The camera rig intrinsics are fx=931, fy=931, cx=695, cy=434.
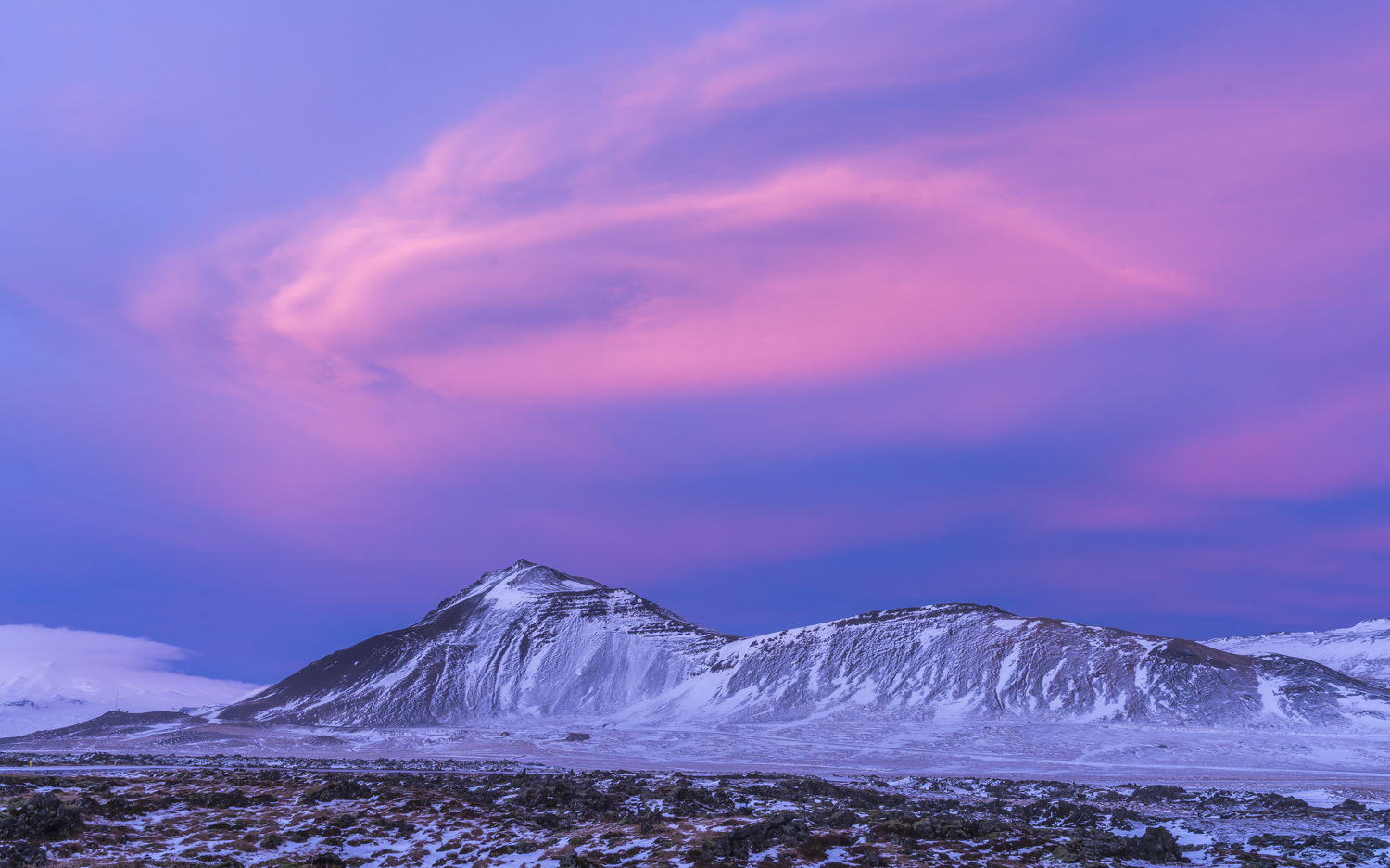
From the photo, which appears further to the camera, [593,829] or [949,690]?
[949,690]

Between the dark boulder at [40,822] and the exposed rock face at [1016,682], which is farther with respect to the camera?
the exposed rock face at [1016,682]

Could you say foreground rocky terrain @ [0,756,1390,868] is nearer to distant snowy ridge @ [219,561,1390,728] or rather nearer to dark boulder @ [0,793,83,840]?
dark boulder @ [0,793,83,840]

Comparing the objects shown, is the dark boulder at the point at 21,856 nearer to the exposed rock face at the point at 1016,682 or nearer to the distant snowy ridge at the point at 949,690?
the exposed rock face at the point at 1016,682

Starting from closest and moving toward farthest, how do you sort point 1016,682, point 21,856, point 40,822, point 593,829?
point 21,856
point 40,822
point 593,829
point 1016,682

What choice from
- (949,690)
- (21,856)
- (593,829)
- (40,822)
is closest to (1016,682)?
(949,690)

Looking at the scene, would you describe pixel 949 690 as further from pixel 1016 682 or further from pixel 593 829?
pixel 593 829

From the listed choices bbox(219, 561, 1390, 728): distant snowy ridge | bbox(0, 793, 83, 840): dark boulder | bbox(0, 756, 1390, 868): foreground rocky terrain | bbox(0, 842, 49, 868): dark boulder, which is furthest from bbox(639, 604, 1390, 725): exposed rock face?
bbox(0, 842, 49, 868): dark boulder

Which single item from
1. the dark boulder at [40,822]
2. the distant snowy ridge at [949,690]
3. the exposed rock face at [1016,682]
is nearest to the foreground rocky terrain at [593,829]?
the dark boulder at [40,822]
